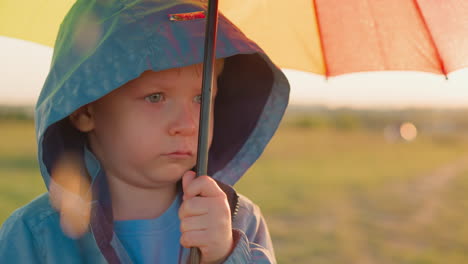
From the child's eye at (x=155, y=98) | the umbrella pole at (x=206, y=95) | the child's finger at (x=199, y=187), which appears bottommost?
the child's finger at (x=199, y=187)

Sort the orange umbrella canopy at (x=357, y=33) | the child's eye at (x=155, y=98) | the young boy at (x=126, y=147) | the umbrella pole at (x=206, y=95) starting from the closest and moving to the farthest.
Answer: the umbrella pole at (x=206, y=95)
the young boy at (x=126, y=147)
the child's eye at (x=155, y=98)
the orange umbrella canopy at (x=357, y=33)

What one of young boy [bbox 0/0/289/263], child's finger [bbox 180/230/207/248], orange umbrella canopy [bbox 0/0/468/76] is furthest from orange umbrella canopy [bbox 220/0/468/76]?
child's finger [bbox 180/230/207/248]

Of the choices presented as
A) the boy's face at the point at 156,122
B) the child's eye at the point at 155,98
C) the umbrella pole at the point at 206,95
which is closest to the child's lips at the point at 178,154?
the boy's face at the point at 156,122

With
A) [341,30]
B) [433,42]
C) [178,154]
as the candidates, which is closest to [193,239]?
[178,154]

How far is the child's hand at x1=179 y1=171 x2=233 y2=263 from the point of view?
1.44 m

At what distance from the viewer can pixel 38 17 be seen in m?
2.04

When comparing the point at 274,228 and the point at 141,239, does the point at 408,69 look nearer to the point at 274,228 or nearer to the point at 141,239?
the point at 141,239

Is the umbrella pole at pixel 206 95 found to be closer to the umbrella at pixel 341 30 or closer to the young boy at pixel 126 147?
the young boy at pixel 126 147

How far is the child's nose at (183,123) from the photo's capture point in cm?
164

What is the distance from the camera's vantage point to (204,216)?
147cm

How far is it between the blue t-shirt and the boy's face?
0.45 feet

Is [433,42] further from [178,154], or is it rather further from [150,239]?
[150,239]

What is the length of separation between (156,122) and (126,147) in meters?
0.12

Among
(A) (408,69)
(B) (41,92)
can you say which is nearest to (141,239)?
(B) (41,92)
